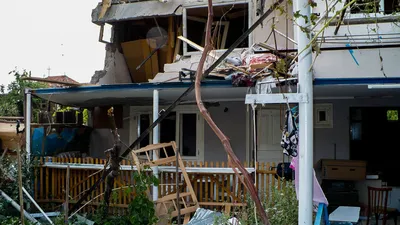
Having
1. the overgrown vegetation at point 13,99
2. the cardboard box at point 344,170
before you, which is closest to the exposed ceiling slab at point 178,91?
the cardboard box at point 344,170

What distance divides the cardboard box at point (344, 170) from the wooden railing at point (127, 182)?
1.39 meters

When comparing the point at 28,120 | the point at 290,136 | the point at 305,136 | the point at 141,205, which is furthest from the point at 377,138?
the point at 28,120

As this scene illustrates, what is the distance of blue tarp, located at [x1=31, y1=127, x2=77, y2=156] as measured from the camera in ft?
38.2

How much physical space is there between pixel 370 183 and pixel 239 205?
3420 mm

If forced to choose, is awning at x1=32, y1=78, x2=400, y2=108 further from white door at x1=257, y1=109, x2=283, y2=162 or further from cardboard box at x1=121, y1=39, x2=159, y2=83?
cardboard box at x1=121, y1=39, x2=159, y2=83

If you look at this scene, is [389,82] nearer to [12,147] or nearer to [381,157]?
[381,157]

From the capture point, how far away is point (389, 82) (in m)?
7.50

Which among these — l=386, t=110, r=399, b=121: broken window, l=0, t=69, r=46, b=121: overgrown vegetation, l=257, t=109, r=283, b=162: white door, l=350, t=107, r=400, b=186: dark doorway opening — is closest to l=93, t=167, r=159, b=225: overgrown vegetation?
l=257, t=109, r=283, b=162: white door

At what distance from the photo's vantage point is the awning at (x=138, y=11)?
497 inches

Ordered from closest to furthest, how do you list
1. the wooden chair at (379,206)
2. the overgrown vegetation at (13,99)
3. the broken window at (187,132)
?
1. the wooden chair at (379,206)
2. the broken window at (187,132)
3. the overgrown vegetation at (13,99)

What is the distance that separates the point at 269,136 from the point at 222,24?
3661mm

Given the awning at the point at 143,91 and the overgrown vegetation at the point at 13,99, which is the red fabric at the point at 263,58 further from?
the overgrown vegetation at the point at 13,99

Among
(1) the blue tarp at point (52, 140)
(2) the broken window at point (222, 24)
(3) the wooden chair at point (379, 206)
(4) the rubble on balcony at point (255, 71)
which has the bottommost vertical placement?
(3) the wooden chair at point (379, 206)

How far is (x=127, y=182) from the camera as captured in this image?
9.97 m
